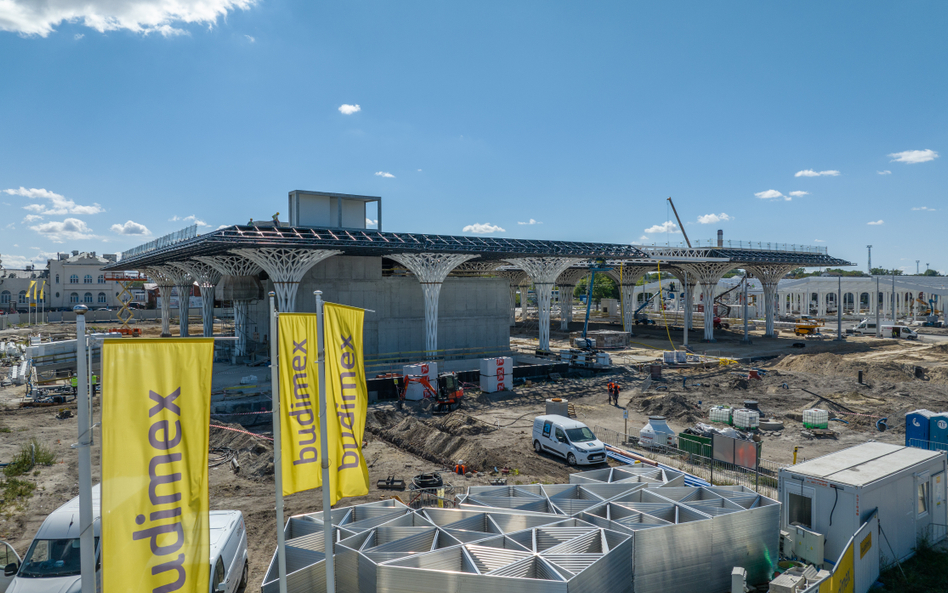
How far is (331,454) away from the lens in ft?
30.7

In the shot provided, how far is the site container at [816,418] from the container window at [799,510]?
14.8 meters

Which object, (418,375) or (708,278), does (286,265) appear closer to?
(418,375)

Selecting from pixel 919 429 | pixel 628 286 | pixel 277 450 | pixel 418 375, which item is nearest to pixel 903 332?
pixel 628 286

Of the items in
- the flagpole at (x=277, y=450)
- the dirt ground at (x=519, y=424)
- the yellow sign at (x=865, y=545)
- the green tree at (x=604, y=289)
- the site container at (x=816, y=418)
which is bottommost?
the dirt ground at (x=519, y=424)

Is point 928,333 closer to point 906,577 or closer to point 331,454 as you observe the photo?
point 906,577

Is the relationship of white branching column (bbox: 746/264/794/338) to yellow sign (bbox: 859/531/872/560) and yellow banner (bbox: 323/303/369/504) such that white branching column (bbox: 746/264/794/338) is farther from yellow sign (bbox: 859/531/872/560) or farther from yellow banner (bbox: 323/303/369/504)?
yellow banner (bbox: 323/303/369/504)

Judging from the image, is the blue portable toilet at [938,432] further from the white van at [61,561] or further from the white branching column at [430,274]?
the white branching column at [430,274]

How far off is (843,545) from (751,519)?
207 cm

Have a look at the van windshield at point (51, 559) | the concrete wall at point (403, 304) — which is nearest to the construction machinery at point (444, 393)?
the concrete wall at point (403, 304)

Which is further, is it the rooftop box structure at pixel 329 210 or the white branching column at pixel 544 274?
the white branching column at pixel 544 274

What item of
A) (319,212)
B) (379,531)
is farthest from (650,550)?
(319,212)

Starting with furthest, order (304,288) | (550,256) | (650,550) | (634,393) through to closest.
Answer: (550,256)
(304,288)
(634,393)
(650,550)

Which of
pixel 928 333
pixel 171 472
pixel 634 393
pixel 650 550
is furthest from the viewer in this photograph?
pixel 928 333

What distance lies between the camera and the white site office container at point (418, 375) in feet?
102
